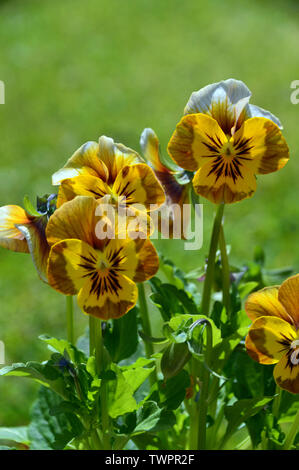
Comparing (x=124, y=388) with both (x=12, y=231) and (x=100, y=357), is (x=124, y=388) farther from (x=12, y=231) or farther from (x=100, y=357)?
(x=12, y=231)

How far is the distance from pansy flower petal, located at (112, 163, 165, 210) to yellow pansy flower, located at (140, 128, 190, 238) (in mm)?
99

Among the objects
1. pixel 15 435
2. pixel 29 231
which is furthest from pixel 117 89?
pixel 29 231

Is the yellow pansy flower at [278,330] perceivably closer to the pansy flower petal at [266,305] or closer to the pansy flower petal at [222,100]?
the pansy flower petal at [266,305]

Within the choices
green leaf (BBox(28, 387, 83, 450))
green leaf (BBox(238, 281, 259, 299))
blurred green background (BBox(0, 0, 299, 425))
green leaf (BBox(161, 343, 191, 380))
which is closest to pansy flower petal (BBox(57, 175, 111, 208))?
green leaf (BBox(161, 343, 191, 380))

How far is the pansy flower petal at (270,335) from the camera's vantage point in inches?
30.5

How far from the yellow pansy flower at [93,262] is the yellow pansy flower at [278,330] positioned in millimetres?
140

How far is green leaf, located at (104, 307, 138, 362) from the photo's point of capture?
98 centimetres

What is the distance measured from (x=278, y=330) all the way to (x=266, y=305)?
34 mm

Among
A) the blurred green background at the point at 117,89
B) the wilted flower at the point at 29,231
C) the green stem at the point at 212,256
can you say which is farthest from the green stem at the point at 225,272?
the blurred green background at the point at 117,89

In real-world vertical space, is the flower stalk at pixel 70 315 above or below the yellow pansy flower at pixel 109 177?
below

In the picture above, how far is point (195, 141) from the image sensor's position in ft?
2.65

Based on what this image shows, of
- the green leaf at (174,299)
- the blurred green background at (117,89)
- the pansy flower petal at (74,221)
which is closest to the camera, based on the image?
the pansy flower petal at (74,221)

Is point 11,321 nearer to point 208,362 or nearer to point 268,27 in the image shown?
point 208,362
